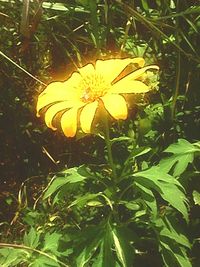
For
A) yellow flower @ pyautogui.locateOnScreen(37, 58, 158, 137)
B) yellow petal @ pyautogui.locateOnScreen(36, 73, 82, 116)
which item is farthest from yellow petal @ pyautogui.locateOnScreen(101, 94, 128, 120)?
yellow petal @ pyautogui.locateOnScreen(36, 73, 82, 116)

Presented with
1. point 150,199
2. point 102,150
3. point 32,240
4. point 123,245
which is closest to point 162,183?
point 150,199

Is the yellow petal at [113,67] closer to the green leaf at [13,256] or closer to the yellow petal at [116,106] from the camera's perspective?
the yellow petal at [116,106]

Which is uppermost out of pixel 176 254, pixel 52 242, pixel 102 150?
pixel 102 150

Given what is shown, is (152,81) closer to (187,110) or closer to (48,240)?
(187,110)

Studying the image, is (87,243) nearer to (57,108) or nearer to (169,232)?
(169,232)

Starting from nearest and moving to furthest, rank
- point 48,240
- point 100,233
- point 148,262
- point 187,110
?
point 100,233 < point 48,240 < point 148,262 < point 187,110

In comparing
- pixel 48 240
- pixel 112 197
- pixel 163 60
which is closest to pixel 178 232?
pixel 112 197

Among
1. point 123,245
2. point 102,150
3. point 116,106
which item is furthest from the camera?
point 102,150

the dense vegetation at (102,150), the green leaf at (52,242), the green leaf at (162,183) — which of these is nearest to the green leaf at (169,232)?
the dense vegetation at (102,150)
